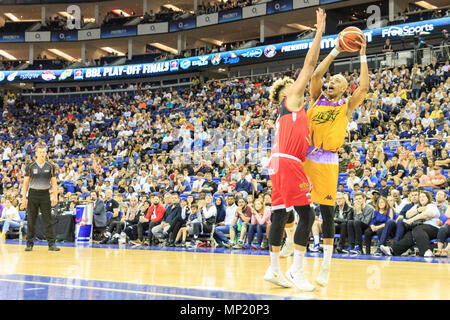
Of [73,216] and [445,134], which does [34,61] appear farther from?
[445,134]

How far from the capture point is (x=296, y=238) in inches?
186

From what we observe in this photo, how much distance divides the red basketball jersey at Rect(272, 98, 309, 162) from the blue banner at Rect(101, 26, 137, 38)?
32.2 meters

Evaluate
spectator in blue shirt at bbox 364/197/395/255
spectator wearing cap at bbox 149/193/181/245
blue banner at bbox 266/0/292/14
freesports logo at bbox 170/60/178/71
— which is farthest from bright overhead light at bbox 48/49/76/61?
spectator in blue shirt at bbox 364/197/395/255

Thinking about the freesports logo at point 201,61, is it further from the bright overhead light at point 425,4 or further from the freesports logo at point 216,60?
the bright overhead light at point 425,4

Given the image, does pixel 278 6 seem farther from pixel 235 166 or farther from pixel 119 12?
pixel 235 166

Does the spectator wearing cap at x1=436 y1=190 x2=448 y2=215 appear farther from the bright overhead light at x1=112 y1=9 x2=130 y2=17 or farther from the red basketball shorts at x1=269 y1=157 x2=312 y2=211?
the bright overhead light at x1=112 y1=9 x2=130 y2=17

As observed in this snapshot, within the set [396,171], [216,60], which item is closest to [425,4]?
[216,60]

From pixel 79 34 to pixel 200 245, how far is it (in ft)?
93.1

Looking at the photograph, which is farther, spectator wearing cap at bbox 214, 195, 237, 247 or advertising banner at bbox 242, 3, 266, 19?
advertising banner at bbox 242, 3, 266, 19

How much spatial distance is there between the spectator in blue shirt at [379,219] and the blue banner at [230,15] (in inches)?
911

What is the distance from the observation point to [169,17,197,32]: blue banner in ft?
109

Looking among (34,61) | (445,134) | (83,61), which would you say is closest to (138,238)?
(445,134)

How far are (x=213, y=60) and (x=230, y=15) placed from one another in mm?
3062

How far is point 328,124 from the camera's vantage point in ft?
17.1
